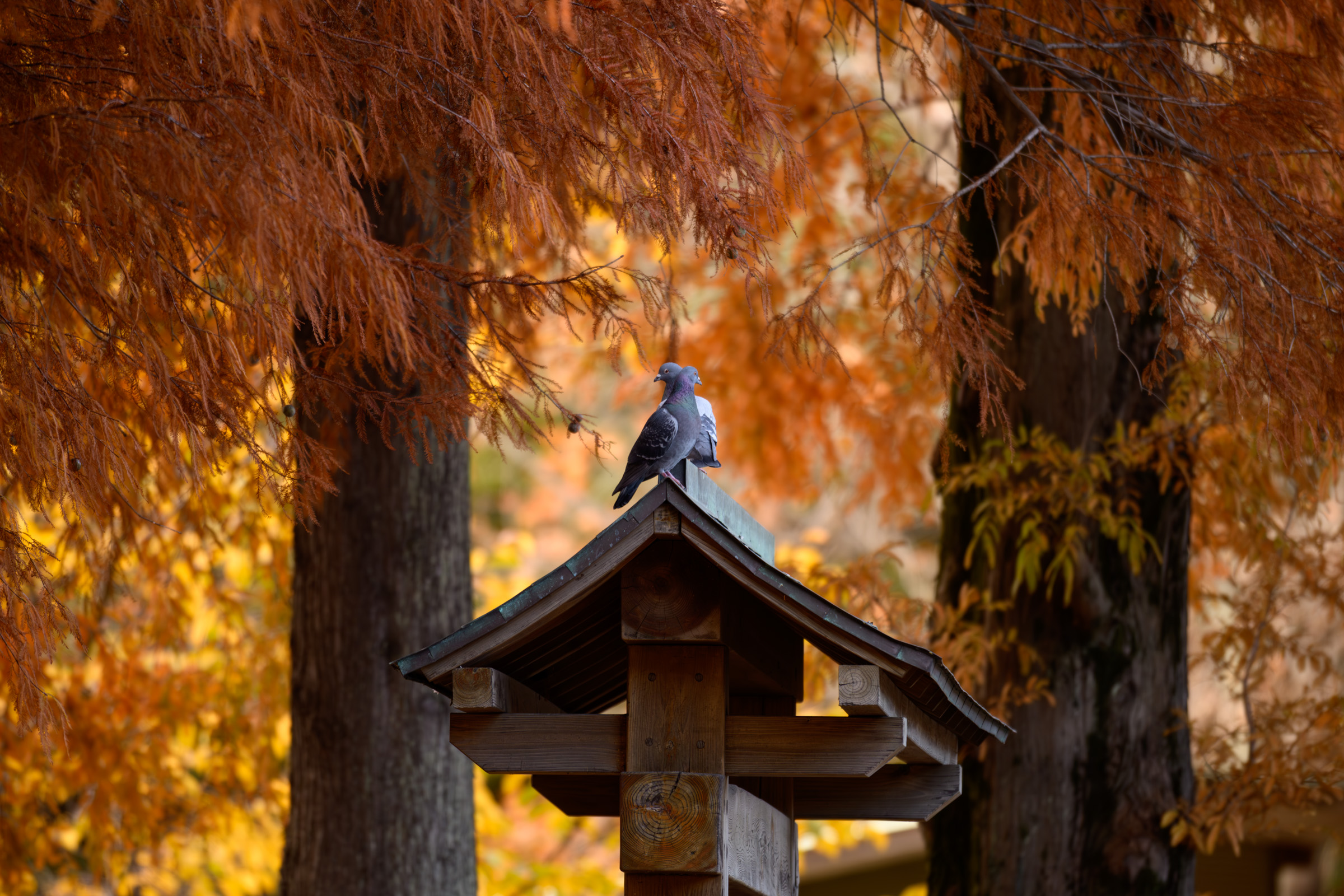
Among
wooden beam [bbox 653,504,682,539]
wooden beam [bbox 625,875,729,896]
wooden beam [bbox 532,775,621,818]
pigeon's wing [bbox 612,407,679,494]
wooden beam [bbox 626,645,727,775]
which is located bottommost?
wooden beam [bbox 625,875,729,896]

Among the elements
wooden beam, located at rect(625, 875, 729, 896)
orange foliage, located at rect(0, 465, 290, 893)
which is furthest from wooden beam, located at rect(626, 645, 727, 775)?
orange foliage, located at rect(0, 465, 290, 893)

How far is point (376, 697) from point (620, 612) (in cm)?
212

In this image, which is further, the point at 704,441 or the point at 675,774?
the point at 704,441

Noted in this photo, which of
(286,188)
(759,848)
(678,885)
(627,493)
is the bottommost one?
(678,885)

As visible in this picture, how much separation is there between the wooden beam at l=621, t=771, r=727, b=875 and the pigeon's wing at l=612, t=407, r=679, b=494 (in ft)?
2.39

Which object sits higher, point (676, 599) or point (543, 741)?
point (676, 599)

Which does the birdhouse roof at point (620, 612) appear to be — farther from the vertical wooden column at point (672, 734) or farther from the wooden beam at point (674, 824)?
the wooden beam at point (674, 824)

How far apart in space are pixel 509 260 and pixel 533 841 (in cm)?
738

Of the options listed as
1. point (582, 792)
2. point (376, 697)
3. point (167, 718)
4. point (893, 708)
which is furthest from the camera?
point (167, 718)

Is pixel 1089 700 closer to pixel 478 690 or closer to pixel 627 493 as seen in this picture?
pixel 627 493

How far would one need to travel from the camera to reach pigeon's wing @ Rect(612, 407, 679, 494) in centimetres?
300

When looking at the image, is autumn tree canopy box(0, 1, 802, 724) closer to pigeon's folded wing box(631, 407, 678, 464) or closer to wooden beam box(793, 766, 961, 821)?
pigeon's folded wing box(631, 407, 678, 464)

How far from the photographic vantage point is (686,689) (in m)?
2.93

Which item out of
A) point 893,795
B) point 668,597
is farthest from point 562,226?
point 893,795
